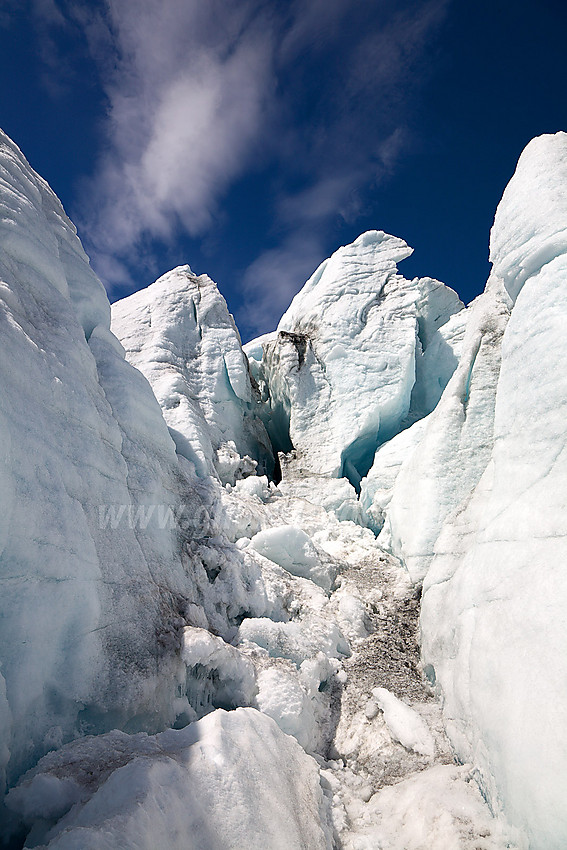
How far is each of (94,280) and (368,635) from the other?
5085mm

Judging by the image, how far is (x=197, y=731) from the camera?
2529 mm

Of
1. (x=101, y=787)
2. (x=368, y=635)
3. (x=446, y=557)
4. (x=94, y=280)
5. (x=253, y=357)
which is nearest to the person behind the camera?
(x=101, y=787)

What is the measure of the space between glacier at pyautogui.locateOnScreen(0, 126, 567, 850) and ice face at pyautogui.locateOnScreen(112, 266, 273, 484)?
107cm

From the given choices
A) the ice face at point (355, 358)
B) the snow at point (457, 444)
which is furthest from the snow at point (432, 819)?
the ice face at point (355, 358)

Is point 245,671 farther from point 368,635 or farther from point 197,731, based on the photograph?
point 368,635

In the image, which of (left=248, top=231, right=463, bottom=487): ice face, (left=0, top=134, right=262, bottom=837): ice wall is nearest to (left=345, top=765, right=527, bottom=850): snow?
(left=0, top=134, right=262, bottom=837): ice wall

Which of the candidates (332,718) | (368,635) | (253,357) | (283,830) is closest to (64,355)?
(283,830)

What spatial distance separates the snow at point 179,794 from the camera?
1.79 meters

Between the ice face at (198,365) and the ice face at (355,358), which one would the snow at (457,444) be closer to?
the ice face at (198,365)

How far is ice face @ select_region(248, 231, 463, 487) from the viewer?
31.8ft

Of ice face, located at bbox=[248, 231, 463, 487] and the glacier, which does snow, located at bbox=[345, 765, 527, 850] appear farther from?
ice face, located at bbox=[248, 231, 463, 487]

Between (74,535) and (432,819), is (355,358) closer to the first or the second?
(74,535)

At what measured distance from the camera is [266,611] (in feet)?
16.0

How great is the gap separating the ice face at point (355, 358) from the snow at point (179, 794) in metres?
6.91
